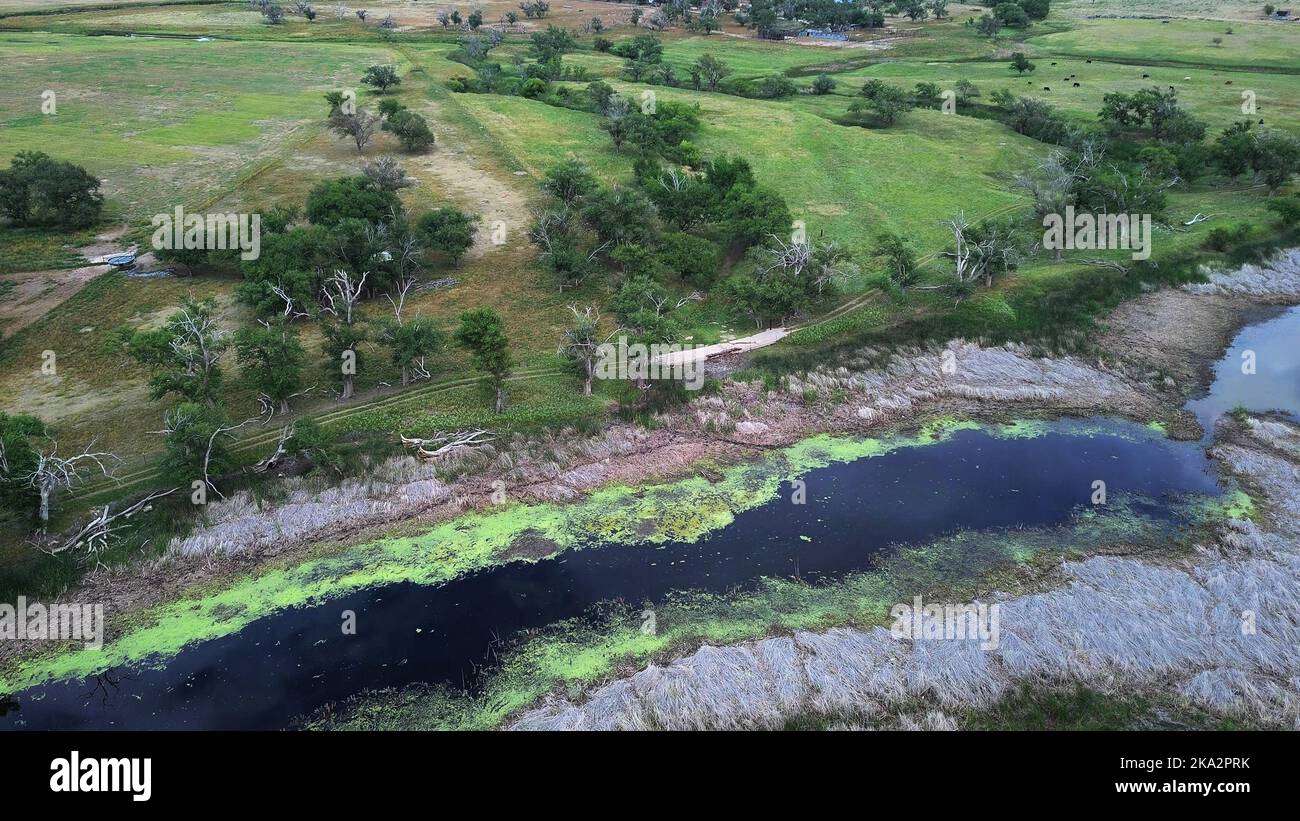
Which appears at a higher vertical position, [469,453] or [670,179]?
[670,179]

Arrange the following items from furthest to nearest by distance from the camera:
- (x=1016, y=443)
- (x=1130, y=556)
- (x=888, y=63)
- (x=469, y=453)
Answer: (x=888, y=63) → (x=1016, y=443) → (x=469, y=453) → (x=1130, y=556)

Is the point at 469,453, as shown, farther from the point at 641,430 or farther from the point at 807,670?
the point at 807,670

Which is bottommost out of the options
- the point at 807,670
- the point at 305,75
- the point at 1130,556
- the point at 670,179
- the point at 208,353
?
the point at 807,670

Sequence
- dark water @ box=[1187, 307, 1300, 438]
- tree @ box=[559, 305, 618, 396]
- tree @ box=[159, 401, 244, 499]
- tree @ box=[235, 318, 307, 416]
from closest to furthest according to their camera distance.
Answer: tree @ box=[159, 401, 244, 499] < tree @ box=[235, 318, 307, 416] < dark water @ box=[1187, 307, 1300, 438] < tree @ box=[559, 305, 618, 396]

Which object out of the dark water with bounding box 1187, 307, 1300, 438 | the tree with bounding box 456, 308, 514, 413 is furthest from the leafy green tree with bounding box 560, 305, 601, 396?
the dark water with bounding box 1187, 307, 1300, 438

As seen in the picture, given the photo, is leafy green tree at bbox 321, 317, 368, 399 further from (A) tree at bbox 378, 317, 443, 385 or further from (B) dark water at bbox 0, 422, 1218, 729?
(B) dark water at bbox 0, 422, 1218, 729

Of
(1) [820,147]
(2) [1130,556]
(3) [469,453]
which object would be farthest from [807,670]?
(1) [820,147]

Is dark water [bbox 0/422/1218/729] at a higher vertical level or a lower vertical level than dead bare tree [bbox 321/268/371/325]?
lower
